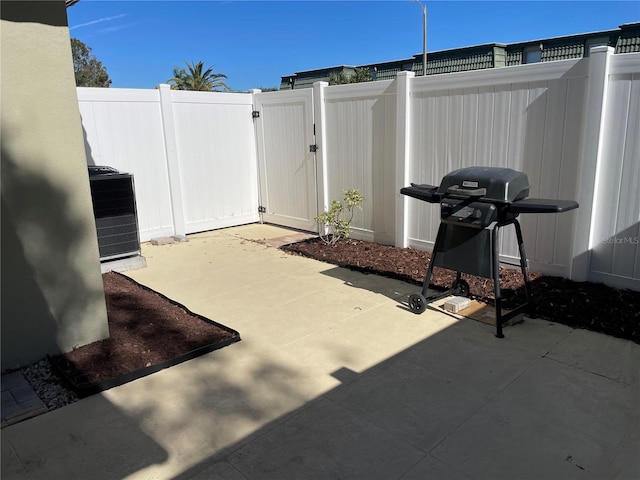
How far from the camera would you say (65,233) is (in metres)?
3.22

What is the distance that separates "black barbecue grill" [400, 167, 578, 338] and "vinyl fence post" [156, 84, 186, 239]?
4615mm

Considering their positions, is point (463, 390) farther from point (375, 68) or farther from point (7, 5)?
point (375, 68)

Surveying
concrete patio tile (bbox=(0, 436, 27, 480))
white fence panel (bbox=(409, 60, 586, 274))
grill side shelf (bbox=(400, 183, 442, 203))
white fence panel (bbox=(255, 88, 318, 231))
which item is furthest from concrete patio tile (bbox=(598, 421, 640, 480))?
white fence panel (bbox=(255, 88, 318, 231))

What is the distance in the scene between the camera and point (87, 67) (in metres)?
33.2

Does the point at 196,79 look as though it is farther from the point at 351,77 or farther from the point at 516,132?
the point at 516,132

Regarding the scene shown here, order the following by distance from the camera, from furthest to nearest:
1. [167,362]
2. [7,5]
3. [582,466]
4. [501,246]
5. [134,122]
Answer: [134,122]
[501,246]
[167,362]
[7,5]
[582,466]

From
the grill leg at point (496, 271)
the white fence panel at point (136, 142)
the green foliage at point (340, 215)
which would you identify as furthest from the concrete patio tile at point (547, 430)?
the white fence panel at point (136, 142)

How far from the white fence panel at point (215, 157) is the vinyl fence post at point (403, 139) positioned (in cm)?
330

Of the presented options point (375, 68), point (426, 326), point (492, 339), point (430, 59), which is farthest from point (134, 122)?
point (375, 68)

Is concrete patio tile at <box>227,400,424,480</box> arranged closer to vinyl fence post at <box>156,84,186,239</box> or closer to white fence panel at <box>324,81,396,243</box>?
white fence panel at <box>324,81,396,243</box>

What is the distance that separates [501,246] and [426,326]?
184 cm

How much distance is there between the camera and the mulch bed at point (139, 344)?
3063mm

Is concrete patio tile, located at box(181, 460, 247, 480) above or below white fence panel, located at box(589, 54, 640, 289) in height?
below

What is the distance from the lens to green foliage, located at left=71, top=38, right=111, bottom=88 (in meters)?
32.0
